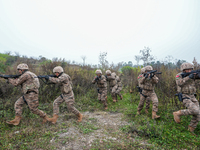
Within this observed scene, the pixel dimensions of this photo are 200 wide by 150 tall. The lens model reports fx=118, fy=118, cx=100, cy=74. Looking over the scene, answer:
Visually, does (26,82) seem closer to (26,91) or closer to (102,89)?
(26,91)

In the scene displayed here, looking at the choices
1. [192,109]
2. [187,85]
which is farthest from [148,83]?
[192,109]

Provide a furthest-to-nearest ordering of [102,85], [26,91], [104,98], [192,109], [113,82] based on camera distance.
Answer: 1. [113,82]
2. [102,85]
3. [104,98]
4. [26,91]
5. [192,109]

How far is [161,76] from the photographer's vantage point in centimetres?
703

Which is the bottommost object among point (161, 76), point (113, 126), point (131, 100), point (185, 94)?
point (113, 126)

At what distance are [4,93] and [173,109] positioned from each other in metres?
7.60

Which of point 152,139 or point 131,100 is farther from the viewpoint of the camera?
point 131,100

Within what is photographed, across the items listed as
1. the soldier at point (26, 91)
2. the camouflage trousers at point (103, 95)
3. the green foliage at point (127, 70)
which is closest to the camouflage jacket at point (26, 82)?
the soldier at point (26, 91)

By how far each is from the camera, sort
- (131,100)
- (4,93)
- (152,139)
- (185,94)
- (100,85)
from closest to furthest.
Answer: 1. (152,139)
2. (185,94)
3. (4,93)
4. (100,85)
5. (131,100)

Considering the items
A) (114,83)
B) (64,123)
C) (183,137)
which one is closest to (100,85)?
(114,83)

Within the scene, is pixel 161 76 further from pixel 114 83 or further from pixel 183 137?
pixel 183 137

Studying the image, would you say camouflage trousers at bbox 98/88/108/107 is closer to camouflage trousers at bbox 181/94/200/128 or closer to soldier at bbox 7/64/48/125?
soldier at bbox 7/64/48/125

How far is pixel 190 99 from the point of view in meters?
3.46

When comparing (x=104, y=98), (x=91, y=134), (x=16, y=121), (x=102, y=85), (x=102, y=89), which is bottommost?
(x=91, y=134)

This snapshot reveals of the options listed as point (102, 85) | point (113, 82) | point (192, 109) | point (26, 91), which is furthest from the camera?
point (113, 82)
